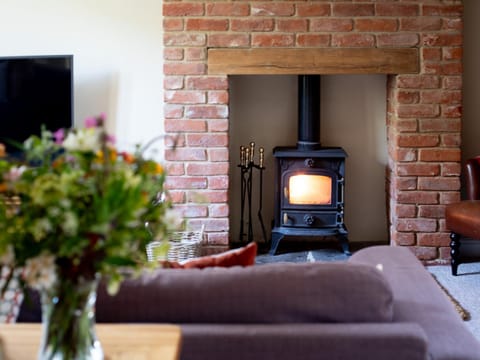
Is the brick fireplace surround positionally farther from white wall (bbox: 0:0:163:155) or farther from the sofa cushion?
the sofa cushion

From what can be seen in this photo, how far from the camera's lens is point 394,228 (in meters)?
5.00

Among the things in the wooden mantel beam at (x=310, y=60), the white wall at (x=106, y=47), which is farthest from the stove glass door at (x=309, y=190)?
the white wall at (x=106, y=47)

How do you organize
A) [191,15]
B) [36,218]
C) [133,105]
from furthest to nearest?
[133,105]
[191,15]
[36,218]

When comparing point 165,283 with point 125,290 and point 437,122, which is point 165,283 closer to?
point 125,290

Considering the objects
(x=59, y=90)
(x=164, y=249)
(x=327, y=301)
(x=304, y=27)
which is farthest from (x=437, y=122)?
(x=164, y=249)

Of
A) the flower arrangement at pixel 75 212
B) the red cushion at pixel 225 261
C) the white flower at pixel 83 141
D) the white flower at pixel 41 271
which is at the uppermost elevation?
the white flower at pixel 83 141

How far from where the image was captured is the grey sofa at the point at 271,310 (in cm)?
191

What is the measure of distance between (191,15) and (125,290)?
10.2 feet

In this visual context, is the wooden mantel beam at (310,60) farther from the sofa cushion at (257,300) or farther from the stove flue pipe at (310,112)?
the sofa cushion at (257,300)

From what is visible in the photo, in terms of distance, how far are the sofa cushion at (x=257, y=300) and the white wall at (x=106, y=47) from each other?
10.4 ft

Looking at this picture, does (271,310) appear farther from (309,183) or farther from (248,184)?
(248,184)

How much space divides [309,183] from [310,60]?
31.2 inches

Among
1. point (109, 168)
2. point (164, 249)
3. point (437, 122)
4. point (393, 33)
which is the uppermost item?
point (393, 33)

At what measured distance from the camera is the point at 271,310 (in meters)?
1.99
